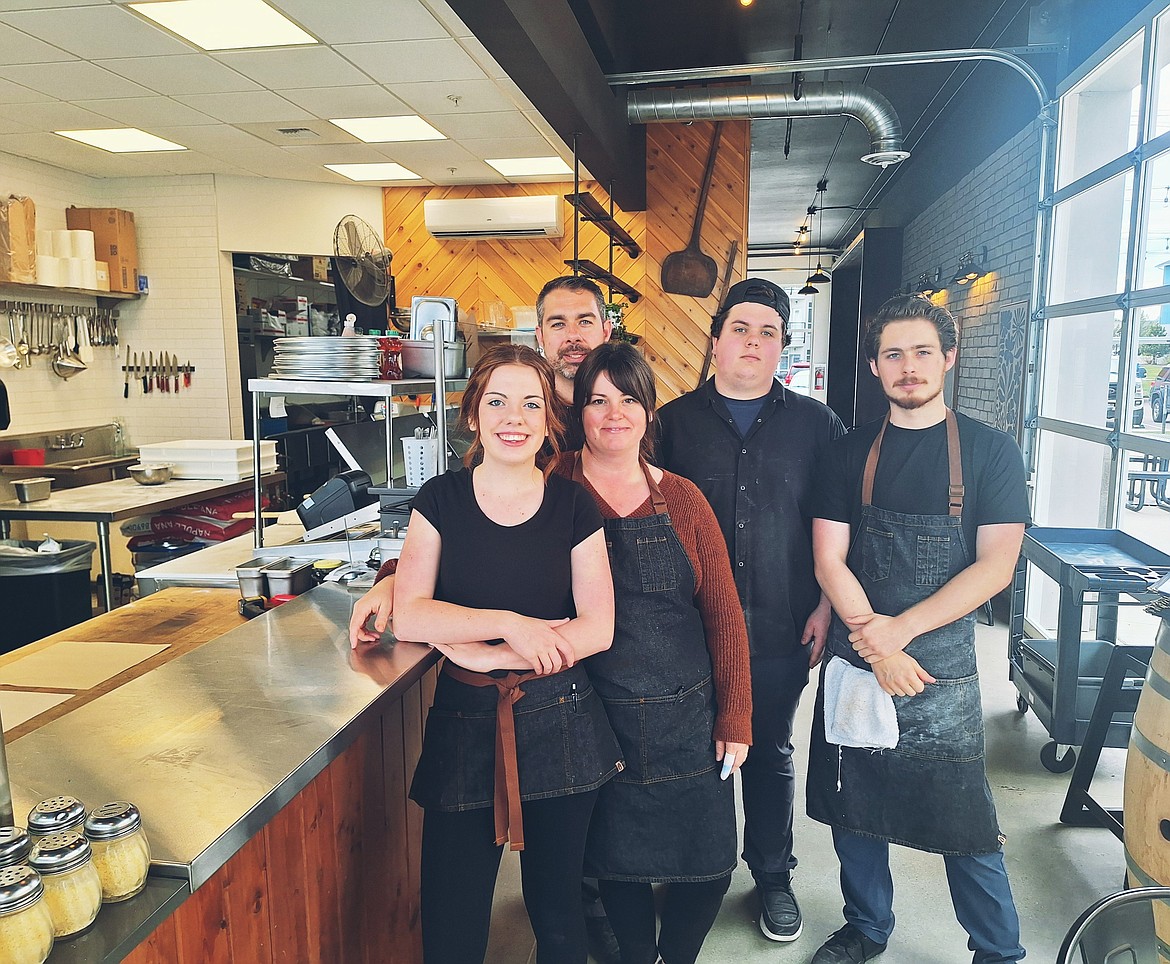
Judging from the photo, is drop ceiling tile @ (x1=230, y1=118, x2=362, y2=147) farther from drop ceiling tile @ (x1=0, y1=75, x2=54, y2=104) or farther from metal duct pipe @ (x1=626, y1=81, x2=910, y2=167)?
metal duct pipe @ (x1=626, y1=81, x2=910, y2=167)

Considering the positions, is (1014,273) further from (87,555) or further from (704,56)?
(87,555)

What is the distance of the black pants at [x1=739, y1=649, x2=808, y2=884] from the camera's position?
2480mm

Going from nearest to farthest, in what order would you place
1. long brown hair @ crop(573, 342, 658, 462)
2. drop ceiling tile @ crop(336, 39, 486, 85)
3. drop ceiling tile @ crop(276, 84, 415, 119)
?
1. long brown hair @ crop(573, 342, 658, 462)
2. drop ceiling tile @ crop(336, 39, 486, 85)
3. drop ceiling tile @ crop(276, 84, 415, 119)

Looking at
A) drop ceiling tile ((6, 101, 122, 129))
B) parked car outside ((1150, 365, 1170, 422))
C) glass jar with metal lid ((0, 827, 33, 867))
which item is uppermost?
drop ceiling tile ((6, 101, 122, 129))

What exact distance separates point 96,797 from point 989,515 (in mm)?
2000

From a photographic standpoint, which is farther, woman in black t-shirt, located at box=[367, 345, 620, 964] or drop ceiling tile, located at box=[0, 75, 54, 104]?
drop ceiling tile, located at box=[0, 75, 54, 104]

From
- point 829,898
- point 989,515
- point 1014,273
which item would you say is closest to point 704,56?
point 1014,273

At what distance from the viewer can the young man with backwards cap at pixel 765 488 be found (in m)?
2.42

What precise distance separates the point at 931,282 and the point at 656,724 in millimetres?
8475

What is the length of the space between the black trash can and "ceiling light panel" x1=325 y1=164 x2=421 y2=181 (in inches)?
156

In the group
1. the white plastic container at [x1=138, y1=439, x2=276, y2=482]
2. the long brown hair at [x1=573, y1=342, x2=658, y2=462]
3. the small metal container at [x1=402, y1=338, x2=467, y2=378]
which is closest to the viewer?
the long brown hair at [x1=573, y1=342, x2=658, y2=462]

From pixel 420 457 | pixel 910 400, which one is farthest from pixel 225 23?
pixel 910 400

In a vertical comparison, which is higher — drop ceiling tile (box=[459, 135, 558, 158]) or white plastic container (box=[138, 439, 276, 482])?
drop ceiling tile (box=[459, 135, 558, 158])

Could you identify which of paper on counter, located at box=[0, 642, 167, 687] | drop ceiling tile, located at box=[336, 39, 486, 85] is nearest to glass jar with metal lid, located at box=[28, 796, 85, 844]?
paper on counter, located at box=[0, 642, 167, 687]
